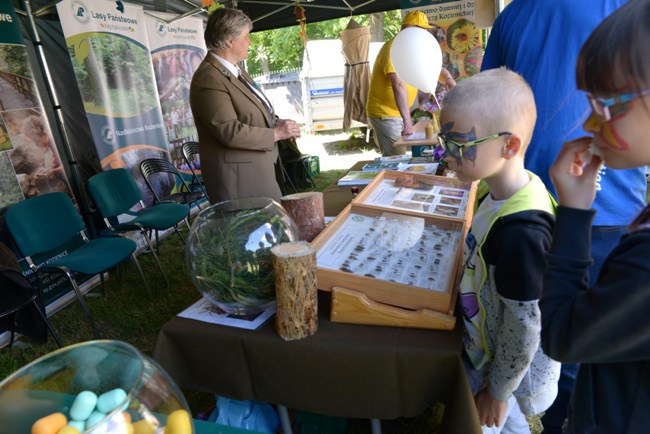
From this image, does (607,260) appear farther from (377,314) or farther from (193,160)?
(193,160)

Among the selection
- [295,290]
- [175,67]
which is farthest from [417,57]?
[175,67]

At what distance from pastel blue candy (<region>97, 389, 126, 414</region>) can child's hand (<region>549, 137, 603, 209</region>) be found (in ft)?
2.56

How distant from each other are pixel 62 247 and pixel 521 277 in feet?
12.9

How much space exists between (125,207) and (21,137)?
0.99 m

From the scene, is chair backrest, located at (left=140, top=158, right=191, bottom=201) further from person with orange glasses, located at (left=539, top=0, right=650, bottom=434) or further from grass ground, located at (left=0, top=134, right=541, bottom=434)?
person with orange glasses, located at (left=539, top=0, right=650, bottom=434)

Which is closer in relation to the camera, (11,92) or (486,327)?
(486,327)

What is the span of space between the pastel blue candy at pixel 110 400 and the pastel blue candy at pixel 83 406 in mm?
10

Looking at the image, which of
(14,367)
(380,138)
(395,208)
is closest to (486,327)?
(395,208)

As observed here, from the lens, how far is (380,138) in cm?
433

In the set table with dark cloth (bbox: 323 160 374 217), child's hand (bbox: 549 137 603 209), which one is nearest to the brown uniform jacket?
table with dark cloth (bbox: 323 160 374 217)

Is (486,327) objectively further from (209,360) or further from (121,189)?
(121,189)

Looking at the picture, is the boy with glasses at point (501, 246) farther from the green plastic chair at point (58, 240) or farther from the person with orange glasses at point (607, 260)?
the green plastic chair at point (58, 240)

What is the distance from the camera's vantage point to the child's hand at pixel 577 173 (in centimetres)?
69

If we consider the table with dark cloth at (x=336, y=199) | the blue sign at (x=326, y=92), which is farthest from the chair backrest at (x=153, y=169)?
the blue sign at (x=326, y=92)
